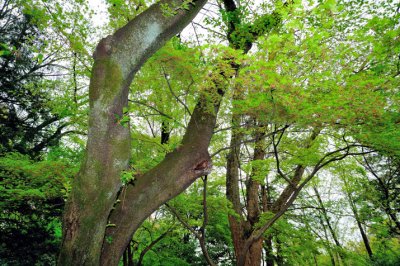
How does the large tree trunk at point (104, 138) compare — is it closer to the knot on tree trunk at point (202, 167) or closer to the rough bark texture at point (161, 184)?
the rough bark texture at point (161, 184)

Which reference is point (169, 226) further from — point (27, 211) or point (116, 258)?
point (116, 258)

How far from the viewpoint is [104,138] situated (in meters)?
2.41

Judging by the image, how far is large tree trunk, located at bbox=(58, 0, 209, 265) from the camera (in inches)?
91.3

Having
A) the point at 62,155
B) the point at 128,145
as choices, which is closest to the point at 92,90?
the point at 128,145

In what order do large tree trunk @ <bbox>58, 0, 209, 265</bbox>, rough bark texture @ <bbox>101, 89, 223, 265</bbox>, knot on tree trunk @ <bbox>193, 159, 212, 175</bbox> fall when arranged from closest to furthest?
1. large tree trunk @ <bbox>58, 0, 209, 265</bbox>
2. rough bark texture @ <bbox>101, 89, 223, 265</bbox>
3. knot on tree trunk @ <bbox>193, 159, 212, 175</bbox>

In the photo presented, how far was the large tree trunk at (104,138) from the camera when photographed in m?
2.32

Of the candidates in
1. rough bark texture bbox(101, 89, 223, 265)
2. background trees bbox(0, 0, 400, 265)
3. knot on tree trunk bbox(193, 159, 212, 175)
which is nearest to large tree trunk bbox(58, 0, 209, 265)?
background trees bbox(0, 0, 400, 265)

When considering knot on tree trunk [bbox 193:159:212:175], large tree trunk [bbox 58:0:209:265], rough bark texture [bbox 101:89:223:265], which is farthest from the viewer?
knot on tree trunk [bbox 193:159:212:175]

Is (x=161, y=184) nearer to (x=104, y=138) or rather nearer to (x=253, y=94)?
(x=104, y=138)

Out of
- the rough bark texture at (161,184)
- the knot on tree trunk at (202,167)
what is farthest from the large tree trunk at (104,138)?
the knot on tree trunk at (202,167)

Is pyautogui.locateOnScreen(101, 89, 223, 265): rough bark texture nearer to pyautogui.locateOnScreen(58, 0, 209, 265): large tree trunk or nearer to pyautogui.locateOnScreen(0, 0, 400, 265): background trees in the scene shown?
pyautogui.locateOnScreen(0, 0, 400, 265): background trees

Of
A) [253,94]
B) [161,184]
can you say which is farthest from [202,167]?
[253,94]

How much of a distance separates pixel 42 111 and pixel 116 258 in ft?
22.9

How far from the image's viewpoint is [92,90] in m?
2.40
